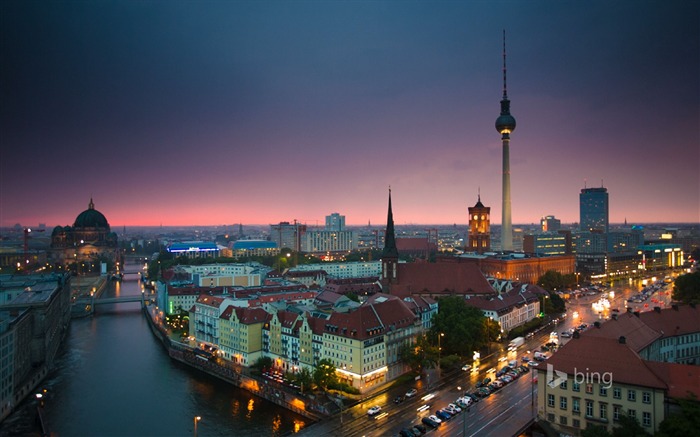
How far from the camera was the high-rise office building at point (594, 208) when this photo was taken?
154250mm

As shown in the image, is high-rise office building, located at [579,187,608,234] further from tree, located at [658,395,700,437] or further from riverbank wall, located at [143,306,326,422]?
tree, located at [658,395,700,437]

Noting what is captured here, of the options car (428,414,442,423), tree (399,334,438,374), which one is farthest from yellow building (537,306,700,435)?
tree (399,334,438,374)

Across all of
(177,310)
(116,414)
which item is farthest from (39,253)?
(116,414)

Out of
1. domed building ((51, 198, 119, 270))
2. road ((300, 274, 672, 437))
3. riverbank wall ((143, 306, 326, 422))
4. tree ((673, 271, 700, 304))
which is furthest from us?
domed building ((51, 198, 119, 270))

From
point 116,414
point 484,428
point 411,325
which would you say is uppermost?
point 411,325

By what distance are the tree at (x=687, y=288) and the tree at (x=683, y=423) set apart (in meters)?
33.2

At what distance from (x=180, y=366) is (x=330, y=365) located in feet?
44.7

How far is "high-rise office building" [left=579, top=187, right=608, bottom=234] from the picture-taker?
506ft

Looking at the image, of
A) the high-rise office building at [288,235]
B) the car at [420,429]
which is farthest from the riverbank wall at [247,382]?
the high-rise office building at [288,235]

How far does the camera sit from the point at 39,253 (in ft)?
344

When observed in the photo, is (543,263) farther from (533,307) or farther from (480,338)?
(480,338)

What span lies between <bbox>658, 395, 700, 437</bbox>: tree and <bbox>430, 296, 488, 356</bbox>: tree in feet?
49.6

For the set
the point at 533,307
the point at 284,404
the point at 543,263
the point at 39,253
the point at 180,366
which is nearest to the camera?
the point at 284,404

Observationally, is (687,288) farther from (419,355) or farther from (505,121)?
(505,121)
